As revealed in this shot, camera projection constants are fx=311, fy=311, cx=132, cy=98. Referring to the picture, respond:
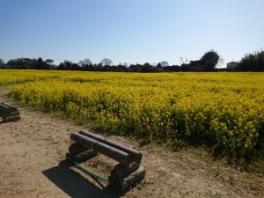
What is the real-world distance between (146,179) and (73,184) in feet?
4.06

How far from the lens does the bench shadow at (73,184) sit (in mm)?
4843

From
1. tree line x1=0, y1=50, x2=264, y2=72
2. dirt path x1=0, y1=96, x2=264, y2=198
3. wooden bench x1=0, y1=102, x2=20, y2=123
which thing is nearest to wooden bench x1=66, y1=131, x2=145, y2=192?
dirt path x1=0, y1=96, x2=264, y2=198

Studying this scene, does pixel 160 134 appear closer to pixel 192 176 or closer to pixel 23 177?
pixel 192 176

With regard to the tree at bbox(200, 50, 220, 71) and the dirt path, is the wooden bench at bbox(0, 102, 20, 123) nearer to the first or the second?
the dirt path

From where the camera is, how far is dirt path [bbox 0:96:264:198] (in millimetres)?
4887

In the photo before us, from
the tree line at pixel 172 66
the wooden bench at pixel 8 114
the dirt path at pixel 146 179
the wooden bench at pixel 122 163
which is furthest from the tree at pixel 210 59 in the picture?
the wooden bench at pixel 122 163

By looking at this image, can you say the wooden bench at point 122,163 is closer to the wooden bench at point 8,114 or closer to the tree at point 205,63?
the wooden bench at point 8,114

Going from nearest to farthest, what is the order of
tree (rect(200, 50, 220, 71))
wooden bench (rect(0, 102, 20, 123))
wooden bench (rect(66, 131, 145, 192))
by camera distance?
wooden bench (rect(66, 131, 145, 192)), wooden bench (rect(0, 102, 20, 123)), tree (rect(200, 50, 220, 71))

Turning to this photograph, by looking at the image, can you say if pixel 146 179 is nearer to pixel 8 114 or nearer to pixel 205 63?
pixel 8 114

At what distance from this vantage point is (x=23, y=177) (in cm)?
541

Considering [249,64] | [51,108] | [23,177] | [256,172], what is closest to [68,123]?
[51,108]

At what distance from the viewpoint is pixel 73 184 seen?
5.18 m

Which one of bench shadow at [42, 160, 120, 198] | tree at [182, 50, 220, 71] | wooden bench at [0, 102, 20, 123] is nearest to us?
bench shadow at [42, 160, 120, 198]

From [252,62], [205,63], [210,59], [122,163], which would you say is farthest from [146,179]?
[210,59]
